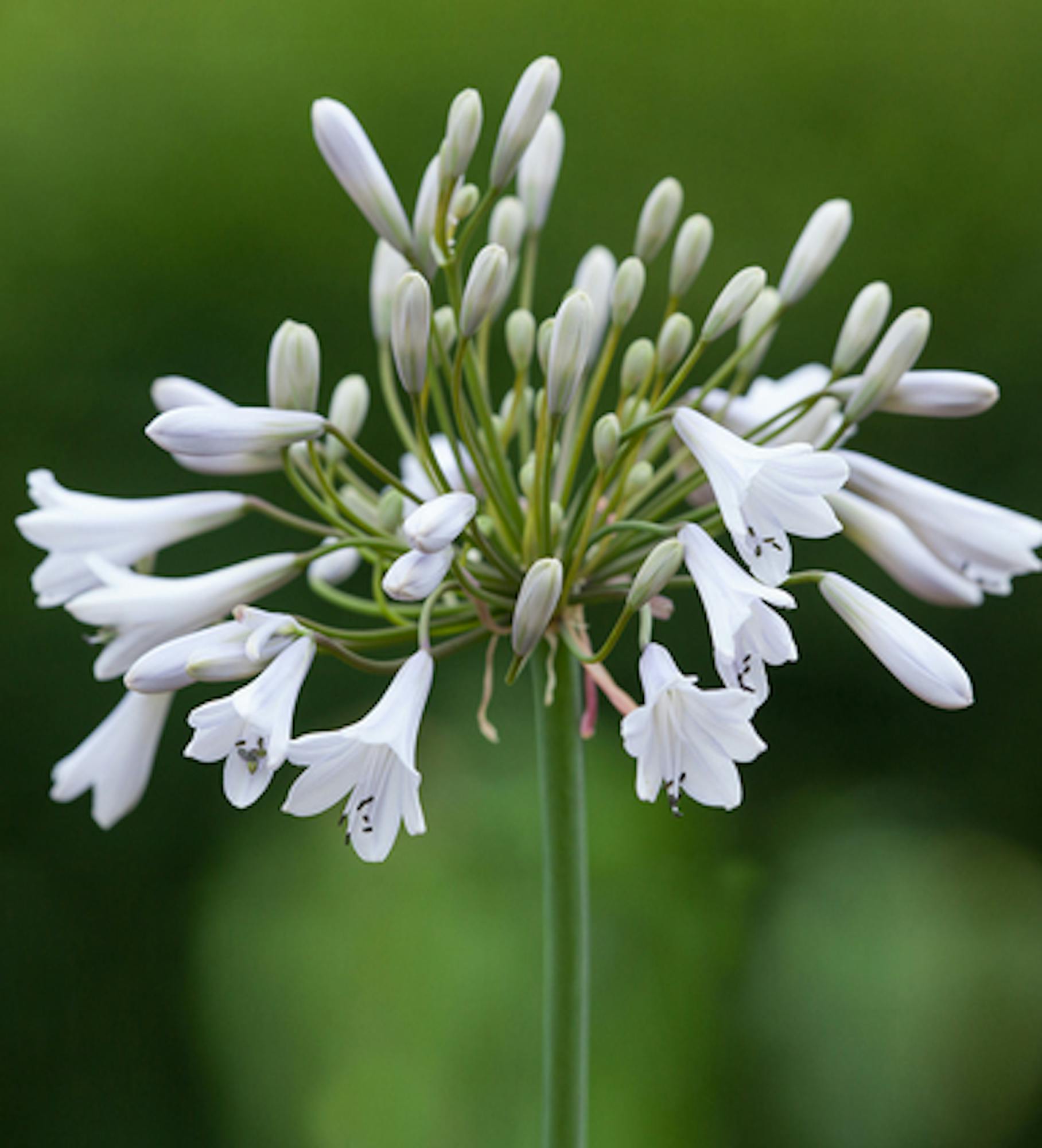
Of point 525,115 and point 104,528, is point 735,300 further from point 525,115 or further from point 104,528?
point 104,528

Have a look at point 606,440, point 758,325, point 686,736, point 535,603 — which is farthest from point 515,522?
point 758,325

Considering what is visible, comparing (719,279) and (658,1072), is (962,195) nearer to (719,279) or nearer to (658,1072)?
(719,279)

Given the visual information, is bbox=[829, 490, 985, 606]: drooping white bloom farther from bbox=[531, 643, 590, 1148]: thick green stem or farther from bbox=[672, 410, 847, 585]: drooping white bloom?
bbox=[531, 643, 590, 1148]: thick green stem

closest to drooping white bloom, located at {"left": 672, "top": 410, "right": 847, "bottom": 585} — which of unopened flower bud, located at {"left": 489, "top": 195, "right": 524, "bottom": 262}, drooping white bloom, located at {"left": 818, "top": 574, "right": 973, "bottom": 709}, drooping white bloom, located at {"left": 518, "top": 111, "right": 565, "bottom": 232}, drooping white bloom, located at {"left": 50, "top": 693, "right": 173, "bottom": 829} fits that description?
drooping white bloom, located at {"left": 818, "top": 574, "right": 973, "bottom": 709}

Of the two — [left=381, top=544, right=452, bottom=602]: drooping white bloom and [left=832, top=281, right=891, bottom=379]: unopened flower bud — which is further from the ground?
[left=832, top=281, right=891, bottom=379]: unopened flower bud

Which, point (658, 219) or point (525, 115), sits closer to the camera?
point (525, 115)

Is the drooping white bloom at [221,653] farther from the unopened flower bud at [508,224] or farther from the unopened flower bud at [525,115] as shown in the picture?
the unopened flower bud at [508,224]

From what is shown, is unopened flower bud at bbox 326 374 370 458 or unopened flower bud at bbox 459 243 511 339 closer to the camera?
unopened flower bud at bbox 459 243 511 339
